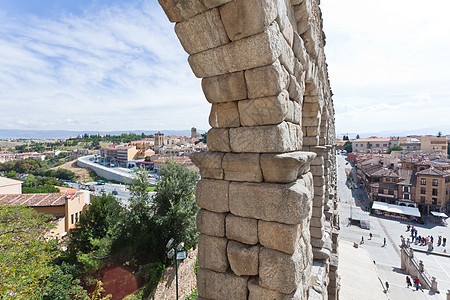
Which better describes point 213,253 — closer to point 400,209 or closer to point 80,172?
point 400,209

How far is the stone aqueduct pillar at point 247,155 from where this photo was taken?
2.24m

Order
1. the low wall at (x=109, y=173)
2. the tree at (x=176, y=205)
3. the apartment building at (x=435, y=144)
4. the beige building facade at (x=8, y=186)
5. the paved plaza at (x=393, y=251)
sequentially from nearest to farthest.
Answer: the tree at (x=176, y=205), the paved plaza at (x=393, y=251), the beige building facade at (x=8, y=186), the low wall at (x=109, y=173), the apartment building at (x=435, y=144)

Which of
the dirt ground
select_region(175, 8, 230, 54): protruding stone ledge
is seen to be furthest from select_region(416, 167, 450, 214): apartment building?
the dirt ground

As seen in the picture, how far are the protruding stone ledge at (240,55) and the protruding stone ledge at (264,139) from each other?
675mm

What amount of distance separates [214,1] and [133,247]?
40.1ft

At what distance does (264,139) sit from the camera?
7.71 ft

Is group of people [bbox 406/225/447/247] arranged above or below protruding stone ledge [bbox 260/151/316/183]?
below

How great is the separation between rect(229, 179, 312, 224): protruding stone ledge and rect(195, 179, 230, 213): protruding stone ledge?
0.30ft

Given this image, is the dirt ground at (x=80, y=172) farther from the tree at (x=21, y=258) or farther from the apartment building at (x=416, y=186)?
the apartment building at (x=416, y=186)

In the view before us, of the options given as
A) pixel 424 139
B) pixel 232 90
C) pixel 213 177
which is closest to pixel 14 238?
pixel 213 177

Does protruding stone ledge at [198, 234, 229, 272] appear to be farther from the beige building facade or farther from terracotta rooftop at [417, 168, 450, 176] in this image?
terracotta rooftop at [417, 168, 450, 176]

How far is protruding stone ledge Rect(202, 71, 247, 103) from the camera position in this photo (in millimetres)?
2451

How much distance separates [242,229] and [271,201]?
500 mm

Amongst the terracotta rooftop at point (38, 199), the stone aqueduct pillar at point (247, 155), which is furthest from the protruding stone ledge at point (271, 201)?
the terracotta rooftop at point (38, 199)
